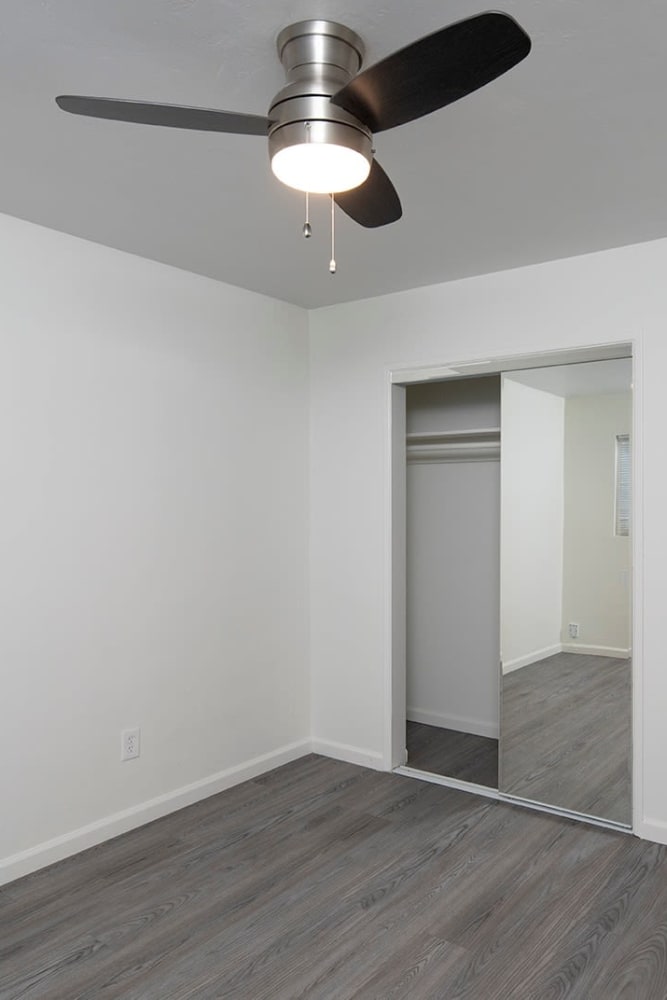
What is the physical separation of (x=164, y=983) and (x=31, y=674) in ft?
3.98

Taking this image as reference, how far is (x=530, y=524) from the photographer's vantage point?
3643 mm

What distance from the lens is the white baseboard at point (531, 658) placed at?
352cm

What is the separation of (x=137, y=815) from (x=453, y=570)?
229 cm

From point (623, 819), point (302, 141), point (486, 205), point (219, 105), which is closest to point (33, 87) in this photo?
point (219, 105)

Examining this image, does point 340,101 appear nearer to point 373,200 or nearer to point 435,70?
point 435,70

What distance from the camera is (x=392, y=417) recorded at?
4023 mm

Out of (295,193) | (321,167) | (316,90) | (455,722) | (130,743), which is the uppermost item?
(295,193)

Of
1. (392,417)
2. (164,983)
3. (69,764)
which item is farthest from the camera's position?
(392,417)

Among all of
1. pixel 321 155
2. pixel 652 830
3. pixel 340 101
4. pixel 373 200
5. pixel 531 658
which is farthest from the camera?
pixel 531 658

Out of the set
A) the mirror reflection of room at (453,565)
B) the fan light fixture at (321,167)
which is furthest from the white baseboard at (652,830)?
the fan light fixture at (321,167)

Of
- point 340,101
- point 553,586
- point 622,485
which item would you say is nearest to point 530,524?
point 553,586

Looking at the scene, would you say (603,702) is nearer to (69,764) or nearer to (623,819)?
(623,819)

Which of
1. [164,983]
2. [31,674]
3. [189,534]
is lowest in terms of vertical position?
[164,983]

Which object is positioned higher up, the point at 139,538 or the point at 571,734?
the point at 139,538
